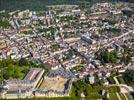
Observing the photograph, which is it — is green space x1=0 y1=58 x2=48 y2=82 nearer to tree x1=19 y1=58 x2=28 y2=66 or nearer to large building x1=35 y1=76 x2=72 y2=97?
tree x1=19 y1=58 x2=28 y2=66

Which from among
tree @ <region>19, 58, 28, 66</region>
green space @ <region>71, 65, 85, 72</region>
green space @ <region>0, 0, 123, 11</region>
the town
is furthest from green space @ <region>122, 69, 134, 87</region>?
green space @ <region>0, 0, 123, 11</region>

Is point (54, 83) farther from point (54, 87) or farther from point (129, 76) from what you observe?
point (129, 76)

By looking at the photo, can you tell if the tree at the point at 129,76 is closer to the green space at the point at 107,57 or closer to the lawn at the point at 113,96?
the lawn at the point at 113,96

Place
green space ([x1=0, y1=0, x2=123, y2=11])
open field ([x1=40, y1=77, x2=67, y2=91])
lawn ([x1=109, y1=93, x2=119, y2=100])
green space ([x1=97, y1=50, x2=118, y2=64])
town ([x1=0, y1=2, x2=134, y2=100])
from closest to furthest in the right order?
lawn ([x1=109, y1=93, x2=119, y2=100])
town ([x1=0, y1=2, x2=134, y2=100])
open field ([x1=40, y1=77, x2=67, y2=91])
green space ([x1=97, y1=50, x2=118, y2=64])
green space ([x1=0, y1=0, x2=123, y2=11])

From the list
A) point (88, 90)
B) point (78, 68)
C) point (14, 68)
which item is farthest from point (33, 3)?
point (88, 90)

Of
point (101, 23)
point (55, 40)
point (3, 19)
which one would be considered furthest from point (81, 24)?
point (3, 19)

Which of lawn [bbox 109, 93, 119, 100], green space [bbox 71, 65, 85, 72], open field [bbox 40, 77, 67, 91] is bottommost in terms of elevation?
lawn [bbox 109, 93, 119, 100]

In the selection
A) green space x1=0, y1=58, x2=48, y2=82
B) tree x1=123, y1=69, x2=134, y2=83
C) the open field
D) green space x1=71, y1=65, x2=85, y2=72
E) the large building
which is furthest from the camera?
green space x1=71, y1=65, x2=85, y2=72

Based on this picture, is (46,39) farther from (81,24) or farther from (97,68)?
(97,68)
